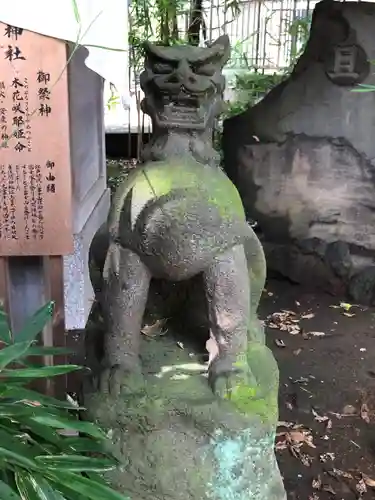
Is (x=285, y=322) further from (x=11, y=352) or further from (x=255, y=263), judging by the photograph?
(x=11, y=352)

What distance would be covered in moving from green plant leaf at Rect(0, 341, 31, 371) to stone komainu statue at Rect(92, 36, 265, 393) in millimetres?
283

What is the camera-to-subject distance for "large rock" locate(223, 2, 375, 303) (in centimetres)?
397

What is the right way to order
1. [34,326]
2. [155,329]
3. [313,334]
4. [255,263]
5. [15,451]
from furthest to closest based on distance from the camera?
[313,334] < [155,329] < [255,263] < [34,326] < [15,451]

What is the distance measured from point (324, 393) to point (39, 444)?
2045mm

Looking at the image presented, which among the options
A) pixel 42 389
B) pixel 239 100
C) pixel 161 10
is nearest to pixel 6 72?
pixel 42 389

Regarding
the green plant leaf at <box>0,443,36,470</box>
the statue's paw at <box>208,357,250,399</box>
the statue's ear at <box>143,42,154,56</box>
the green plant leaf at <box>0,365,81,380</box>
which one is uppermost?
the statue's ear at <box>143,42,154,56</box>

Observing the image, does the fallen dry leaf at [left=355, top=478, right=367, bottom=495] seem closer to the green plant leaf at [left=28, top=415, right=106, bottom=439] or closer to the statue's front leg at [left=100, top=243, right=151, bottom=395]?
the statue's front leg at [left=100, top=243, right=151, bottom=395]

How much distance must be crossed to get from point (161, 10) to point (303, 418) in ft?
10.0

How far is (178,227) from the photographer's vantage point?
1.51m

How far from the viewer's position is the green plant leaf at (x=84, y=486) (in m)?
1.27

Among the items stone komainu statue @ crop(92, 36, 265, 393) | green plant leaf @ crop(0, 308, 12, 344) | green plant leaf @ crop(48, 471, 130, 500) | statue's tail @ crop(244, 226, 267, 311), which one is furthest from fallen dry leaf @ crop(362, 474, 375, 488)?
green plant leaf @ crop(0, 308, 12, 344)

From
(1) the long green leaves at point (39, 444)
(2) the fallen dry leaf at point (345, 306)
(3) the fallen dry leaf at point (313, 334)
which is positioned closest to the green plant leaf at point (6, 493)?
(1) the long green leaves at point (39, 444)

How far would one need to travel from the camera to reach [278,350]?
11.8 feet

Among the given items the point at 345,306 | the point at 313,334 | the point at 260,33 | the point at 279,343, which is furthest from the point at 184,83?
the point at 260,33
